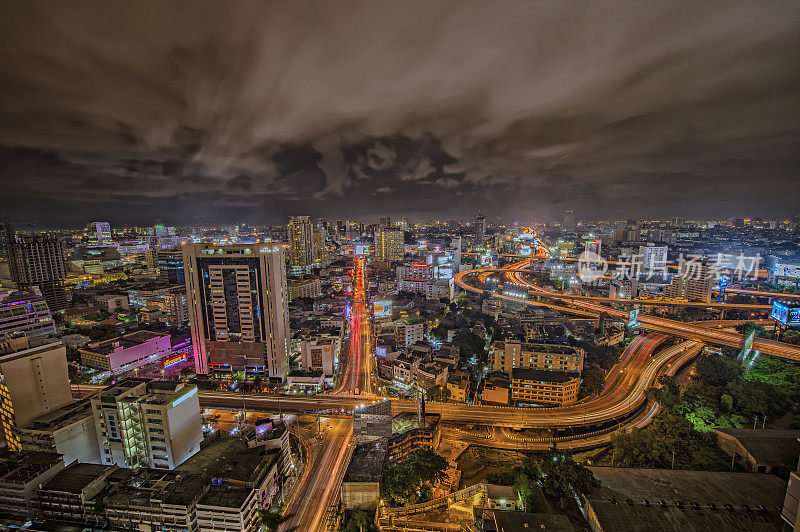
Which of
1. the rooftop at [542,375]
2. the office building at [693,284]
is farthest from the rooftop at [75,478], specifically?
the office building at [693,284]

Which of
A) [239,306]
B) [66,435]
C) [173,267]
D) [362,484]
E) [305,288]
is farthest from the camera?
[173,267]

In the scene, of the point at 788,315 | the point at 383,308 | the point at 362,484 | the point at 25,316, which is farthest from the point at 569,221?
the point at 25,316

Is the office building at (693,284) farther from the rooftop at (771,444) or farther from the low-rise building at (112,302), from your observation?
the low-rise building at (112,302)

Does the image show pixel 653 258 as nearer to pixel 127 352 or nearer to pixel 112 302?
pixel 127 352

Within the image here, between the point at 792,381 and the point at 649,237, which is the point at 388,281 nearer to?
the point at 792,381

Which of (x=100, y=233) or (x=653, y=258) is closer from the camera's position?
(x=653, y=258)

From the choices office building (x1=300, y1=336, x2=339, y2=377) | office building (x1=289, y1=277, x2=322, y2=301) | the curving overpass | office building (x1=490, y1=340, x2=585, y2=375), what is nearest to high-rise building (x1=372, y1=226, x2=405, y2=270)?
office building (x1=289, y1=277, x2=322, y2=301)

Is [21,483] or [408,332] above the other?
[21,483]
